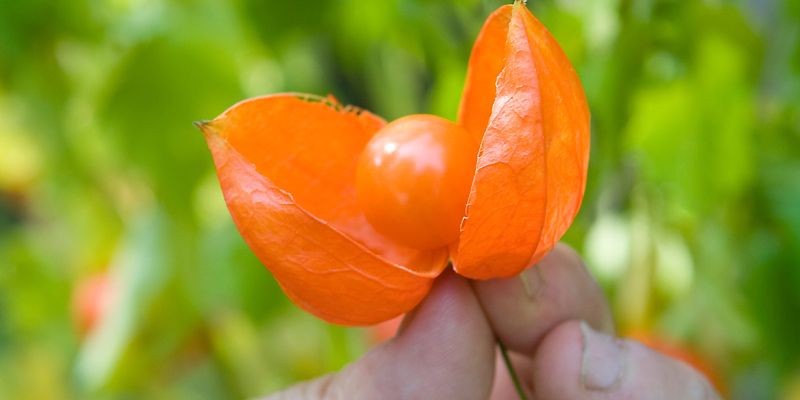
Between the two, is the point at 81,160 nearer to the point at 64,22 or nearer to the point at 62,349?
the point at 64,22

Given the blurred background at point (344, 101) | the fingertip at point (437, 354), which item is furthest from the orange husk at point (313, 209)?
the blurred background at point (344, 101)

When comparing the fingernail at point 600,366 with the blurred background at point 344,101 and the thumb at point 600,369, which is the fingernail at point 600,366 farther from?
the blurred background at point 344,101

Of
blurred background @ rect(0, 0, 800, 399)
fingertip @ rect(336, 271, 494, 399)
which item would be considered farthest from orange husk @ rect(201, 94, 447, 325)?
blurred background @ rect(0, 0, 800, 399)

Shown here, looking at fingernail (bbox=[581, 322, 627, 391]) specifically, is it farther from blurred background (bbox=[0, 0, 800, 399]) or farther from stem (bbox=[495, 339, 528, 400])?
blurred background (bbox=[0, 0, 800, 399])

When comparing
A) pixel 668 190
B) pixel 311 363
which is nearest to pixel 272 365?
pixel 311 363

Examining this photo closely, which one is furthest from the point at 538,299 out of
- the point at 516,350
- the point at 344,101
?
the point at 344,101

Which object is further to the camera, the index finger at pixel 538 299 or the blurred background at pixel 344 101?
the blurred background at pixel 344 101

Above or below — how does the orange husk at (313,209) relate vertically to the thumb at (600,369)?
above
